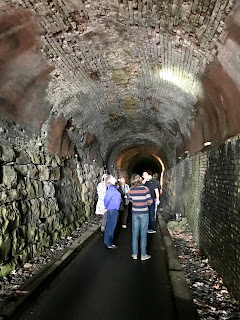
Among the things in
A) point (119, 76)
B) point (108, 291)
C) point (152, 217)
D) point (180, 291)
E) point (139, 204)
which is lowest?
point (108, 291)

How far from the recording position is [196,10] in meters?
3.96

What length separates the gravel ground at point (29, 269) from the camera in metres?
4.77

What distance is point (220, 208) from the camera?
5.41 m

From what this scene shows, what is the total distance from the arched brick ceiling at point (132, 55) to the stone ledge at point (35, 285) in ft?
12.2

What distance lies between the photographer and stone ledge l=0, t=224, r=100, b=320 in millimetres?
4027

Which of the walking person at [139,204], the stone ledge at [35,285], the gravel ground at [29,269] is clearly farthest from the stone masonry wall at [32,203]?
the walking person at [139,204]

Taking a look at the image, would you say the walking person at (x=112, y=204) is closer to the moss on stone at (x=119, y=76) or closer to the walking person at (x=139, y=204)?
the walking person at (x=139, y=204)

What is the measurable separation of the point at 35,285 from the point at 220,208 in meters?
3.61

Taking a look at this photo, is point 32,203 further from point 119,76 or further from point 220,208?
point 220,208

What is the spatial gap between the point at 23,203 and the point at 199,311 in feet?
13.7

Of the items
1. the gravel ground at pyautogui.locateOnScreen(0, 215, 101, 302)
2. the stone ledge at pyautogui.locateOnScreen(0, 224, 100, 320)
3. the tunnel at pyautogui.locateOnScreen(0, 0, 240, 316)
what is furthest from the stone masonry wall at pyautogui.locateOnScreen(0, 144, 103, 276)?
the stone ledge at pyautogui.locateOnScreen(0, 224, 100, 320)

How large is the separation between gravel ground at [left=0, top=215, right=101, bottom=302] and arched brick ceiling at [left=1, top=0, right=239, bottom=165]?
3.63 metres

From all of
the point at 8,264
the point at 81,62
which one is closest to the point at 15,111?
the point at 81,62

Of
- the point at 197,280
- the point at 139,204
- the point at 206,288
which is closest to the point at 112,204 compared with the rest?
the point at 139,204
